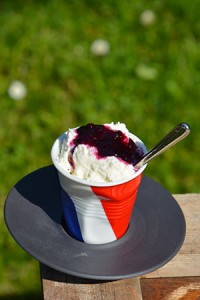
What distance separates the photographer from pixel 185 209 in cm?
160

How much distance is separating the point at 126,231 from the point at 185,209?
198 millimetres

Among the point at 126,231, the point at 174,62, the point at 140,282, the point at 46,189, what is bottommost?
the point at 140,282

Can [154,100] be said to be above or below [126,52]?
below

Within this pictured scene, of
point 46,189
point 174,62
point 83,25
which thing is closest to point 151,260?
point 46,189

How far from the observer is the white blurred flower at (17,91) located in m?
2.75

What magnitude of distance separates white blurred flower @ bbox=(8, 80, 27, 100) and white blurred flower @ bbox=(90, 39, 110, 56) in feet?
1.21

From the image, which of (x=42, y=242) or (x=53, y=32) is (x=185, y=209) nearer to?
(x=42, y=242)

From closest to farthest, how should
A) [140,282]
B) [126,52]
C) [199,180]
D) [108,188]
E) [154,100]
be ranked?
[108,188] → [140,282] → [199,180] → [154,100] → [126,52]

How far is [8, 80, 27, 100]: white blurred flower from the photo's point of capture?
275 centimetres

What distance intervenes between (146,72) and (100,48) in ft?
0.77

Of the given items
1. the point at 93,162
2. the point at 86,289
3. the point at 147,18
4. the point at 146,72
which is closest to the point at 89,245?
the point at 86,289

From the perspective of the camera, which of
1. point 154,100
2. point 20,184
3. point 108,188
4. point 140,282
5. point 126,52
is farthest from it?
point 126,52

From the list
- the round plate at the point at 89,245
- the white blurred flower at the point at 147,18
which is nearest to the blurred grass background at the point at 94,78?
the white blurred flower at the point at 147,18

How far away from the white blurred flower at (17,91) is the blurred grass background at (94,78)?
0.01 meters
